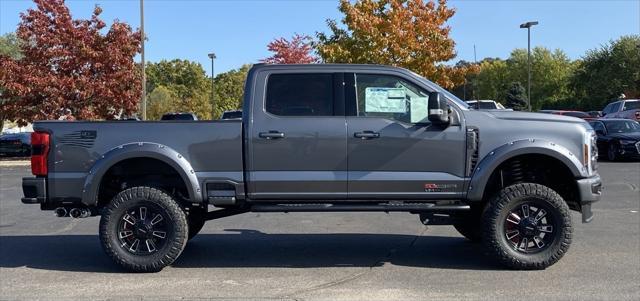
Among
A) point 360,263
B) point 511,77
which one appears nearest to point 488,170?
point 360,263

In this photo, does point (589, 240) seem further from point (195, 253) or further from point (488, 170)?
point (195, 253)

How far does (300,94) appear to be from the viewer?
6.82 meters

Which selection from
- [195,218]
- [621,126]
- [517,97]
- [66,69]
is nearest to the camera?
[195,218]

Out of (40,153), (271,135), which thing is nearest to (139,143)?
(40,153)

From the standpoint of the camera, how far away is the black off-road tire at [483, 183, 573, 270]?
21.7 ft

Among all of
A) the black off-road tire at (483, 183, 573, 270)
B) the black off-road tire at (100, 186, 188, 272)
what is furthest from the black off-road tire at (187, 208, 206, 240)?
the black off-road tire at (483, 183, 573, 270)

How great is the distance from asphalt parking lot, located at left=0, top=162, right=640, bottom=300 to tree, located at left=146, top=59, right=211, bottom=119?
53.3 metres

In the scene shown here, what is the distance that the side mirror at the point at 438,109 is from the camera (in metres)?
6.38

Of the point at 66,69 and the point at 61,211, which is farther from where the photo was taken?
the point at 66,69

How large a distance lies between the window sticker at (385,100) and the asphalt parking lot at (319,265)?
1685 millimetres

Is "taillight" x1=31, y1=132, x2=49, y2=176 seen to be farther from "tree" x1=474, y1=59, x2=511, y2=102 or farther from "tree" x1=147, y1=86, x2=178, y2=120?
"tree" x1=474, y1=59, x2=511, y2=102

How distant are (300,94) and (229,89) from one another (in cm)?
6456

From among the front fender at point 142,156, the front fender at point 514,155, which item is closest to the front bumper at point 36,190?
the front fender at point 142,156

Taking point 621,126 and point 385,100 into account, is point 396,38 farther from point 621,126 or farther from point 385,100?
point 385,100
